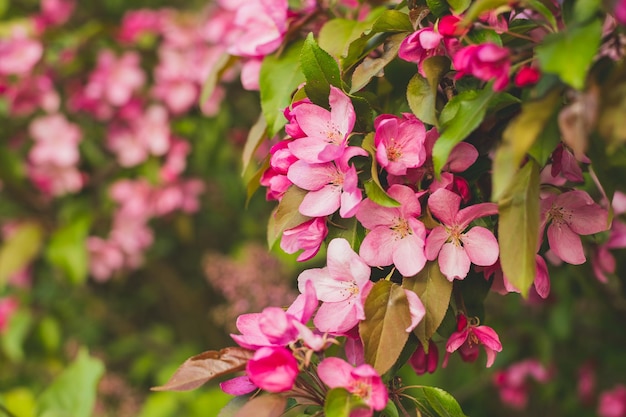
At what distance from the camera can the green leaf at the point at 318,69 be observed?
692mm

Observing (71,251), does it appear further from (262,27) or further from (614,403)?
(614,403)

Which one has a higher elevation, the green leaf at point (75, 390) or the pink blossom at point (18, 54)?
the pink blossom at point (18, 54)

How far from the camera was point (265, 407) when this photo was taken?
63cm

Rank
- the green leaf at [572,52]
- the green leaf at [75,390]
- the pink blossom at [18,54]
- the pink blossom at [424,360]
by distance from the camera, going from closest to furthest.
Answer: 1. the green leaf at [572,52]
2. the pink blossom at [424,360]
3. the green leaf at [75,390]
4. the pink blossom at [18,54]

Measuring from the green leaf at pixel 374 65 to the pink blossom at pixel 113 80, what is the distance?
4.35 feet

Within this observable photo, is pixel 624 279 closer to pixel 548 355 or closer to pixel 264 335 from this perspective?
pixel 264 335

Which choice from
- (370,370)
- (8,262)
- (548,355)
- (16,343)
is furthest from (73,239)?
(370,370)

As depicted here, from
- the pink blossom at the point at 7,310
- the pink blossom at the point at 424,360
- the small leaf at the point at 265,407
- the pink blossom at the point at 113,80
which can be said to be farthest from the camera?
the pink blossom at the point at 7,310

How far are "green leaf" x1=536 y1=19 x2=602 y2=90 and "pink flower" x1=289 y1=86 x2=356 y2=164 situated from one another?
21 centimetres

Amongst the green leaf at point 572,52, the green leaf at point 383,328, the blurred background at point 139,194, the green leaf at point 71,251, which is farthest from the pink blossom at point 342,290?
the green leaf at point 71,251

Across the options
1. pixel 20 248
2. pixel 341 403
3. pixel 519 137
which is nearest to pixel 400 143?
pixel 519 137

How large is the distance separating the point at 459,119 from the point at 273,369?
30 centimetres

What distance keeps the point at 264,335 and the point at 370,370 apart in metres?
0.11

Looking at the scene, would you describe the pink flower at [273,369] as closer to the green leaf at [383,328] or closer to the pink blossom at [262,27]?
the green leaf at [383,328]
